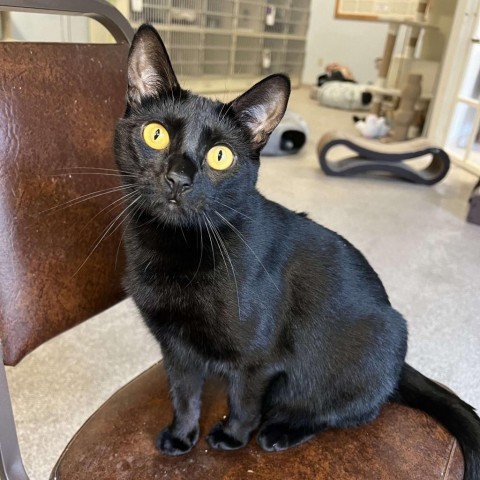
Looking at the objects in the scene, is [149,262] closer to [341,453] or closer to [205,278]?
[205,278]

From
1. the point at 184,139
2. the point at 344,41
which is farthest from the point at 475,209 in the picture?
the point at 344,41

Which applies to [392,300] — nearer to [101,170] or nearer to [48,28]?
[101,170]

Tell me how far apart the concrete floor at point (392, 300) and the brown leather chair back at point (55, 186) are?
48cm

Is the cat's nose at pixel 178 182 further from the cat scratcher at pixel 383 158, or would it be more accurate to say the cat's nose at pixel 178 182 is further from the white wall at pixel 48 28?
the white wall at pixel 48 28

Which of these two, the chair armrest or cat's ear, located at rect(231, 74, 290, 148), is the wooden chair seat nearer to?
cat's ear, located at rect(231, 74, 290, 148)

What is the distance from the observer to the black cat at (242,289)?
2.10ft

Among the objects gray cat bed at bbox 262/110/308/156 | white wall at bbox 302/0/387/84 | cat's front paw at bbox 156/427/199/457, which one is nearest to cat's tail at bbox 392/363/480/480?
cat's front paw at bbox 156/427/199/457

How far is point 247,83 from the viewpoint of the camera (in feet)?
15.7

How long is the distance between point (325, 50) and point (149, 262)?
19.2 feet

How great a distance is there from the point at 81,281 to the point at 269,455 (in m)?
0.38

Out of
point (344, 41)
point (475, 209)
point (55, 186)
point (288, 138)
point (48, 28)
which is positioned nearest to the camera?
point (55, 186)

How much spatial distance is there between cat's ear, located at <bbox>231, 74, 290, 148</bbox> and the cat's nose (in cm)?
15

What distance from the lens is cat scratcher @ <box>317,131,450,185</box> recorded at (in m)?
2.70

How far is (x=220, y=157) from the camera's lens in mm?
645
